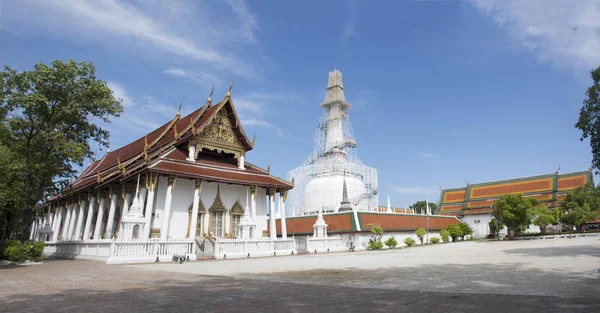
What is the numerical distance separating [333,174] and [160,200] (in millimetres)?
32742

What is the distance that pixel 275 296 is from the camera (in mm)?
6086

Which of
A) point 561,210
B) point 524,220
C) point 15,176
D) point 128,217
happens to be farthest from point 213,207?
point 561,210

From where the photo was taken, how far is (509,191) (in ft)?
172

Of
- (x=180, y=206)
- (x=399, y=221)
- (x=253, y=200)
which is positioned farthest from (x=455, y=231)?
(x=180, y=206)

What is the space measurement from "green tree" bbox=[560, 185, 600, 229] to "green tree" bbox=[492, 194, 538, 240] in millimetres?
5621

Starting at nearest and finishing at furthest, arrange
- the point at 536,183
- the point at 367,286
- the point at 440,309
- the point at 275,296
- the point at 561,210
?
the point at 440,309 → the point at 275,296 → the point at 367,286 → the point at 561,210 → the point at 536,183

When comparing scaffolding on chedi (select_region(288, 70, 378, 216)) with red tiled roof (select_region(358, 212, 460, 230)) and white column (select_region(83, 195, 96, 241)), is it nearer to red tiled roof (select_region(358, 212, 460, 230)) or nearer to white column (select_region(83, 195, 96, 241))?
red tiled roof (select_region(358, 212, 460, 230))

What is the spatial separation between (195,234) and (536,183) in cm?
4794


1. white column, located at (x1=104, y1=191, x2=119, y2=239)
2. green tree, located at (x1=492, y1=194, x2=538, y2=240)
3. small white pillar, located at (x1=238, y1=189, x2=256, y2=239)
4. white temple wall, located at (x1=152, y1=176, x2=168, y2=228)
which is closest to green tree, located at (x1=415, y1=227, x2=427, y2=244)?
green tree, located at (x1=492, y1=194, x2=538, y2=240)

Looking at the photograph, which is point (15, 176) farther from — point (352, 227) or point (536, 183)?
point (536, 183)

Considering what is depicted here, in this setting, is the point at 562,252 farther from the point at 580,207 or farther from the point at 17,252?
Result: the point at 580,207

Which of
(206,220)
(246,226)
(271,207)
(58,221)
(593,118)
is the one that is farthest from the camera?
(58,221)

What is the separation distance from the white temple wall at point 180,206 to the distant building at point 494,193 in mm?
38805

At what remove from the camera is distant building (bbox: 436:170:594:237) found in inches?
1868
